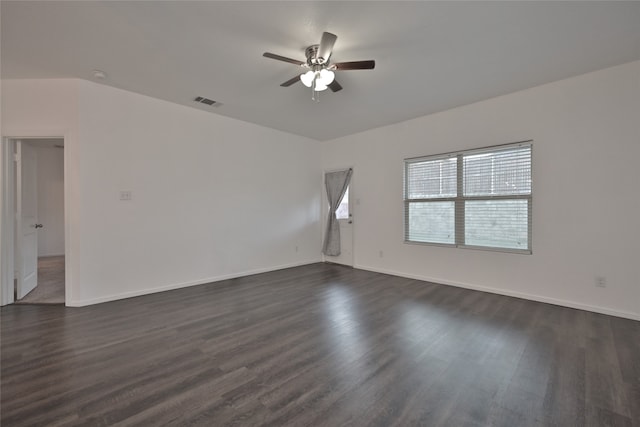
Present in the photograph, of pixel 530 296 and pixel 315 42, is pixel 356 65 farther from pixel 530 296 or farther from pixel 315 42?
pixel 530 296

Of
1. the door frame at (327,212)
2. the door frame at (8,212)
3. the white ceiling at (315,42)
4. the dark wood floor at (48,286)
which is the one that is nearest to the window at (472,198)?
the white ceiling at (315,42)

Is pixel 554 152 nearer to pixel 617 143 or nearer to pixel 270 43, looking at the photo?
pixel 617 143

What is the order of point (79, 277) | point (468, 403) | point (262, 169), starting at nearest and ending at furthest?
point (468, 403) < point (79, 277) < point (262, 169)

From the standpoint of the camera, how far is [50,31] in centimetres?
232

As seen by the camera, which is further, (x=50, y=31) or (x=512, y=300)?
(x=512, y=300)

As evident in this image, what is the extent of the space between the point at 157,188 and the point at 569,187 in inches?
213

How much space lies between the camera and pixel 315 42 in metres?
2.47

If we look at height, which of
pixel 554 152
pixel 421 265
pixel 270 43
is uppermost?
pixel 270 43

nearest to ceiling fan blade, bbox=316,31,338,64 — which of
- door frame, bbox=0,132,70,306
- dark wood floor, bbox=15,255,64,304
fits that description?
door frame, bbox=0,132,70,306

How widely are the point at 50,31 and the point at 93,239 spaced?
2.23m

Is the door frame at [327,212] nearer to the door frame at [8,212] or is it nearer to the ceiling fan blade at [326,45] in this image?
the ceiling fan blade at [326,45]

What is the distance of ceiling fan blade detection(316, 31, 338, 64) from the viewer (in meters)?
2.12

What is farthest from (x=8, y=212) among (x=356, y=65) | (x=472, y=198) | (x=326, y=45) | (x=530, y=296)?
(x=530, y=296)

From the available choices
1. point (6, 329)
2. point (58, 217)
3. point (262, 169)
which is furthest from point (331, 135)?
point (58, 217)
